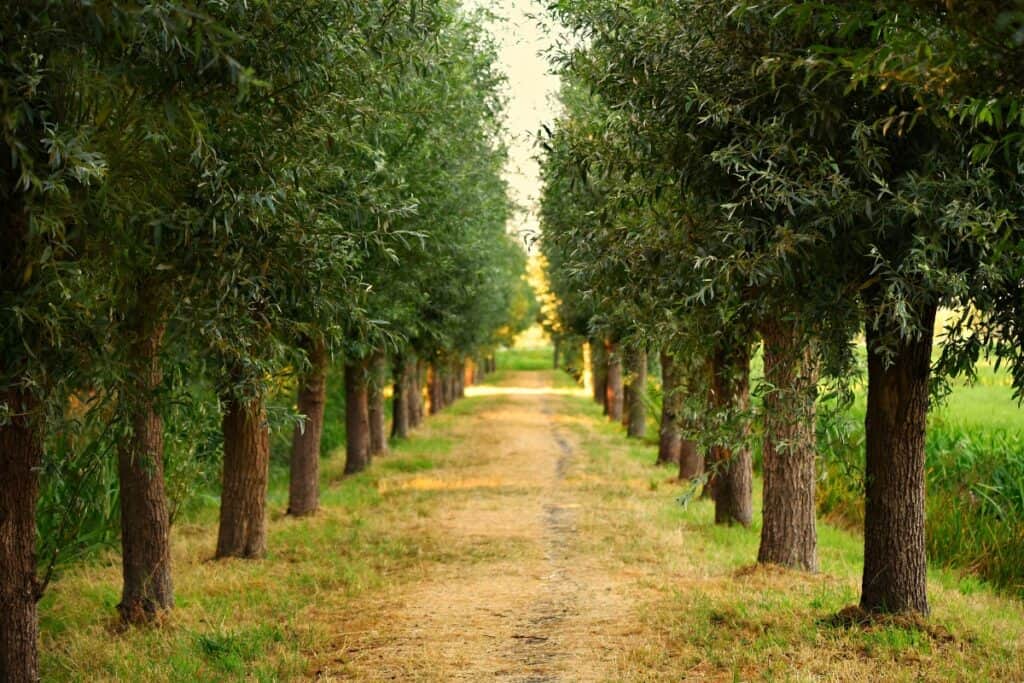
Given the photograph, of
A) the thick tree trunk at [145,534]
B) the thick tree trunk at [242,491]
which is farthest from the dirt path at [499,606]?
the thick tree trunk at [242,491]

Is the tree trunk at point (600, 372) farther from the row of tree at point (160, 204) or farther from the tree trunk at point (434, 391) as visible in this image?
the row of tree at point (160, 204)

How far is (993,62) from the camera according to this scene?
507 centimetres

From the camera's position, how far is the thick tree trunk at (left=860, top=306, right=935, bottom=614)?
9.85 meters

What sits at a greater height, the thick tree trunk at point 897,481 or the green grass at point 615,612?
the thick tree trunk at point 897,481

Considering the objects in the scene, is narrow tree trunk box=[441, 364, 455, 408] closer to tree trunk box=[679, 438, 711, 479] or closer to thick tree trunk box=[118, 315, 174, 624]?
tree trunk box=[679, 438, 711, 479]

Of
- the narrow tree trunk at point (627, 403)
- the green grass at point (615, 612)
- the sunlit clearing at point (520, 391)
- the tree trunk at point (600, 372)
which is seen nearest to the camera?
the green grass at point (615, 612)

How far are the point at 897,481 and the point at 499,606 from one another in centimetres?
468

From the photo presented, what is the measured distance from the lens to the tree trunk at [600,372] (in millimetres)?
36781

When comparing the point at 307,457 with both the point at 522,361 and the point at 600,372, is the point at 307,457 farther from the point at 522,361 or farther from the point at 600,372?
the point at 522,361

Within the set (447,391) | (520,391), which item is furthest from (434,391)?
(520,391)

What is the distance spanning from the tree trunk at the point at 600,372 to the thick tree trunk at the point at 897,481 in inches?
1016

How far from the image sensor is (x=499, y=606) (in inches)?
487

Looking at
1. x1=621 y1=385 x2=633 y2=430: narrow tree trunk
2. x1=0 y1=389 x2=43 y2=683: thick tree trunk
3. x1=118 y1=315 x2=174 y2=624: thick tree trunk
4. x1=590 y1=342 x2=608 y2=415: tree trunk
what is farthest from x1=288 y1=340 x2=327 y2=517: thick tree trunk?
x1=621 y1=385 x2=633 y2=430: narrow tree trunk

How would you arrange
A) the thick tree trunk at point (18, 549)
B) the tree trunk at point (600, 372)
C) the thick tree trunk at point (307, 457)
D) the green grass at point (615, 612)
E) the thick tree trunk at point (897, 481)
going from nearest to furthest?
the thick tree trunk at point (18, 549)
the green grass at point (615, 612)
the thick tree trunk at point (897, 481)
the thick tree trunk at point (307, 457)
the tree trunk at point (600, 372)
